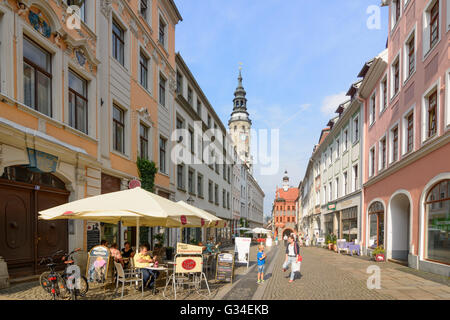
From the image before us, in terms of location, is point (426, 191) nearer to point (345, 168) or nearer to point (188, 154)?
point (345, 168)

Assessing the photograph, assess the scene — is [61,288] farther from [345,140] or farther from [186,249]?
[345,140]

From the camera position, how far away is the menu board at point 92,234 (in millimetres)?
12094

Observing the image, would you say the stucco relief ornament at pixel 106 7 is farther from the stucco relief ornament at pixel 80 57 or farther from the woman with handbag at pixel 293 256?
the woman with handbag at pixel 293 256

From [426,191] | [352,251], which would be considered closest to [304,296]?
[426,191]

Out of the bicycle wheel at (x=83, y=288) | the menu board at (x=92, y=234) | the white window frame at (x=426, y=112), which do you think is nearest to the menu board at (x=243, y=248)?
the menu board at (x=92, y=234)

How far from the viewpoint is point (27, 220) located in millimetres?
9523

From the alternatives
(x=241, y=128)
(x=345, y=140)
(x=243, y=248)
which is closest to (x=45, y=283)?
(x=243, y=248)

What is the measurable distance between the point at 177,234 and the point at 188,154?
6702 millimetres

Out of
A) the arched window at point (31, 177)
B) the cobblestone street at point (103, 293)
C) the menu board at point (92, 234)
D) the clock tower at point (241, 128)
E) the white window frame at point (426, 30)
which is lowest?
the cobblestone street at point (103, 293)

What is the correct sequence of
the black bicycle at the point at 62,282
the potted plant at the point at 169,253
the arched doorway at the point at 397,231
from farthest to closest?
the arched doorway at the point at 397,231
the potted plant at the point at 169,253
the black bicycle at the point at 62,282

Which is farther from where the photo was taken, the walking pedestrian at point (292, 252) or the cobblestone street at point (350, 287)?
the walking pedestrian at point (292, 252)

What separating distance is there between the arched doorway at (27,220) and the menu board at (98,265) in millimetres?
2284

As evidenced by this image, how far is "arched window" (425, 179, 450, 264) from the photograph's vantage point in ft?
38.3

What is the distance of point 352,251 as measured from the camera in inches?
881
